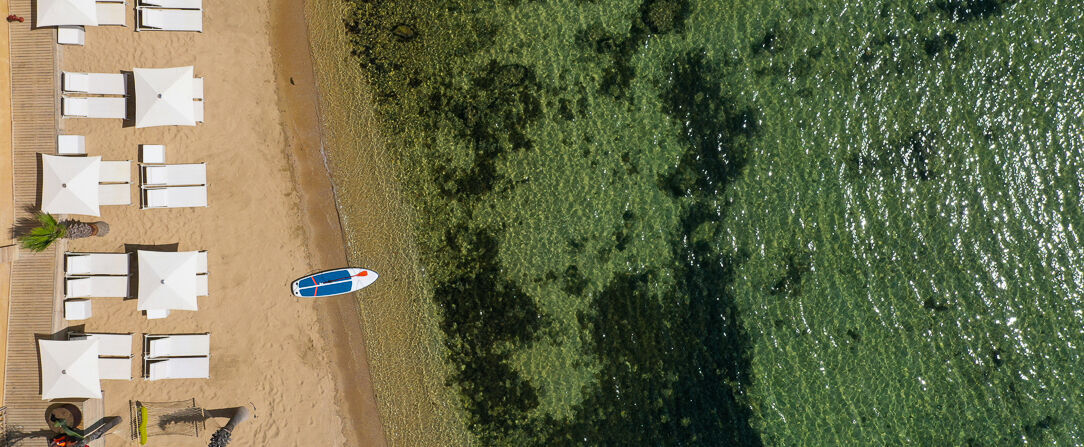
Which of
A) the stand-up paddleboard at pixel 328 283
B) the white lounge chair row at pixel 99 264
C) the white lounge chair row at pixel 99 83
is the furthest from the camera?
the stand-up paddleboard at pixel 328 283

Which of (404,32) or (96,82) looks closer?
(96,82)

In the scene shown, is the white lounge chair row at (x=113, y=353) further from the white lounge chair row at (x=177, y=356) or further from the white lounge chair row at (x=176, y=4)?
the white lounge chair row at (x=176, y=4)

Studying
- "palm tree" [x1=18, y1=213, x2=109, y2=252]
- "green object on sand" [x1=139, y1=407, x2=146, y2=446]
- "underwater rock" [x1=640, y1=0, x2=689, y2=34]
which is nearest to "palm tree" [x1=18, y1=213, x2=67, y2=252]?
"palm tree" [x1=18, y1=213, x2=109, y2=252]

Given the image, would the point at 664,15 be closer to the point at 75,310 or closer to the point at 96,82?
the point at 96,82

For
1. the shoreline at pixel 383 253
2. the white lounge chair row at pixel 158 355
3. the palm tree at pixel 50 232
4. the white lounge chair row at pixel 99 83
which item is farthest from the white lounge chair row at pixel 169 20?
the white lounge chair row at pixel 158 355

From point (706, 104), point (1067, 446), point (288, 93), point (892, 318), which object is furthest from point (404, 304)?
point (1067, 446)

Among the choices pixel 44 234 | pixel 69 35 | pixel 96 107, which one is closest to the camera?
pixel 44 234

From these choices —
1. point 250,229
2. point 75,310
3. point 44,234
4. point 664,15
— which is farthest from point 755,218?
point 44,234
